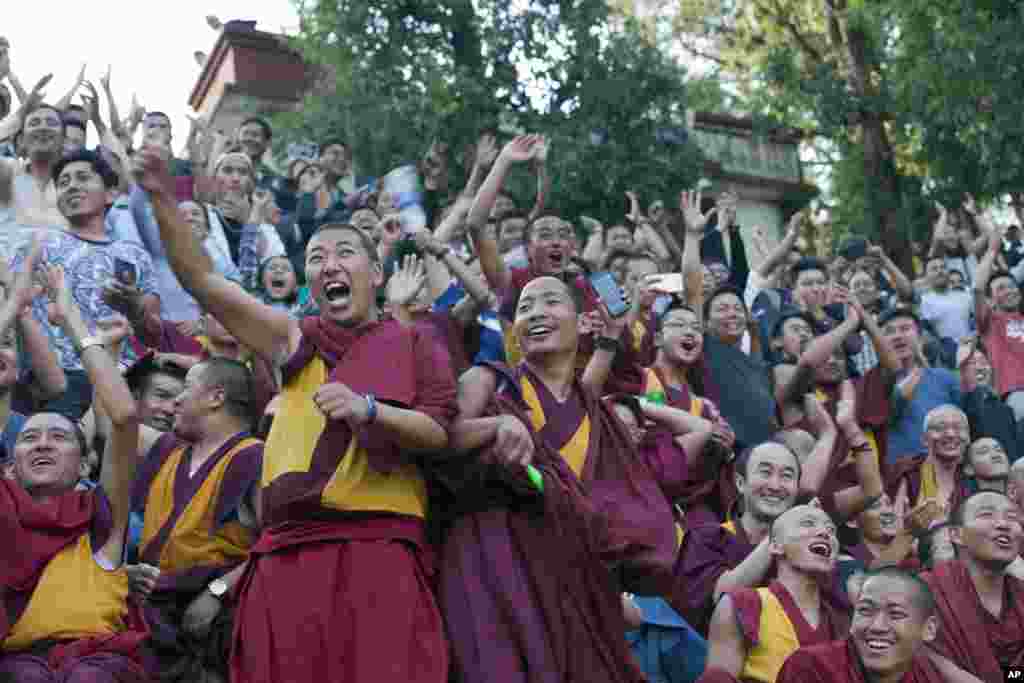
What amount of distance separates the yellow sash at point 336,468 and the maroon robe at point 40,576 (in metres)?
0.91

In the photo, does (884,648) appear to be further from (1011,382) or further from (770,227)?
(770,227)

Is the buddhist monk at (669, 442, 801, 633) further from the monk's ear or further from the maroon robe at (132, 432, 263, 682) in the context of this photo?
the maroon robe at (132, 432, 263, 682)

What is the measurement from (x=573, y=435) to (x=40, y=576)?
1.70 meters

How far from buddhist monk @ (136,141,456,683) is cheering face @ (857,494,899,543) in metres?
4.04

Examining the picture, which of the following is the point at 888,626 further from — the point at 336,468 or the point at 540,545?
the point at 336,468

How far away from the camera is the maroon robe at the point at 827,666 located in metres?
5.24

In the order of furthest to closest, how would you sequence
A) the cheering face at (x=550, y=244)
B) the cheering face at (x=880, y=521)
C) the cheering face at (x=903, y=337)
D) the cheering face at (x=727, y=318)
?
the cheering face at (x=903, y=337) < the cheering face at (x=727, y=318) < the cheering face at (x=880, y=521) < the cheering face at (x=550, y=244)

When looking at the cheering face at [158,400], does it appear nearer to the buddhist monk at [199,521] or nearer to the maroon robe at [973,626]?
the buddhist monk at [199,521]

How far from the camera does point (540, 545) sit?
174 inches

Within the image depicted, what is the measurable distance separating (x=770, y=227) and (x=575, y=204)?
9510 mm

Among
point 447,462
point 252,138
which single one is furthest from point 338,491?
point 252,138

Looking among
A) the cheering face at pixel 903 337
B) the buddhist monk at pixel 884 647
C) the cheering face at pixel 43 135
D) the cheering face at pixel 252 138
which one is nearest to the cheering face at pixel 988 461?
the cheering face at pixel 903 337

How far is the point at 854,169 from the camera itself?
1830cm

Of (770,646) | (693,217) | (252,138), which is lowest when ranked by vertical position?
(770,646)
